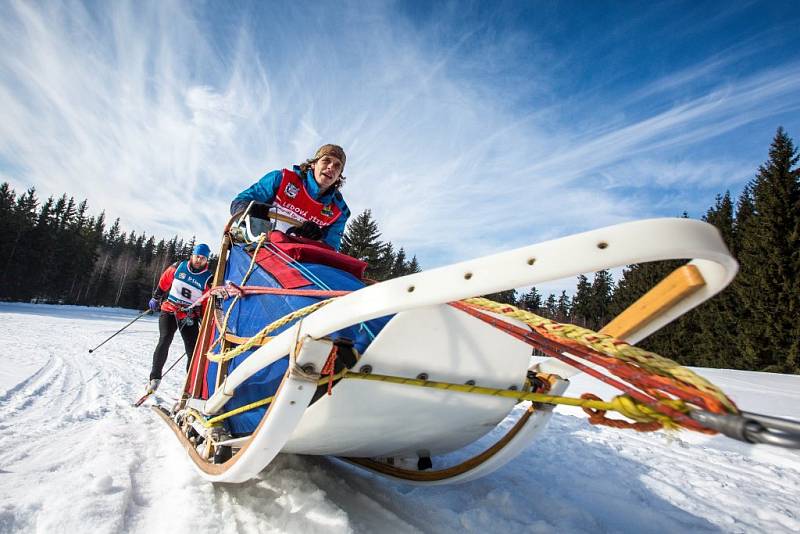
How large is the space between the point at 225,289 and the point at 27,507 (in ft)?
3.95

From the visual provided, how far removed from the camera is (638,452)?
10.5 ft

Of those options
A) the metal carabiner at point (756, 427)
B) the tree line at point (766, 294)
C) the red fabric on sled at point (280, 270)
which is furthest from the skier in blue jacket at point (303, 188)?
the tree line at point (766, 294)

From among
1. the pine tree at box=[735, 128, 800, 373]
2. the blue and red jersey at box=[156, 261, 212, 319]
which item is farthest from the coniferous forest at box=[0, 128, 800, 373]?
the blue and red jersey at box=[156, 261, 212, 319]

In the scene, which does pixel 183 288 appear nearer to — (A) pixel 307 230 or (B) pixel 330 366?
(A) pixel 307 230

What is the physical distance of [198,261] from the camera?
4.55 metres

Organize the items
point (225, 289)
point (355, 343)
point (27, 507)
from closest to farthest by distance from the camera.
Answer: point (355, 343)
point (27, 507)
point (225, 289)

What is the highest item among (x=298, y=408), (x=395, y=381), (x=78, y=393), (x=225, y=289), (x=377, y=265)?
(x=377, y=265)

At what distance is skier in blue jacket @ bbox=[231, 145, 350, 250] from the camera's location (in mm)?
3014

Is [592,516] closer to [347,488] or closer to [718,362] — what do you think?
[347,488]

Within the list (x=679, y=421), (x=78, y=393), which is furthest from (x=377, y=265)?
(x=679, y=421)

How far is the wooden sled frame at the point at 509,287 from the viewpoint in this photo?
734 millimetres

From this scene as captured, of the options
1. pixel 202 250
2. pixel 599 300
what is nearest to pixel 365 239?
pixel 202 250

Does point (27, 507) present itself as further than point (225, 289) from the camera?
No

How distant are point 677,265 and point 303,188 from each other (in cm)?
3256
